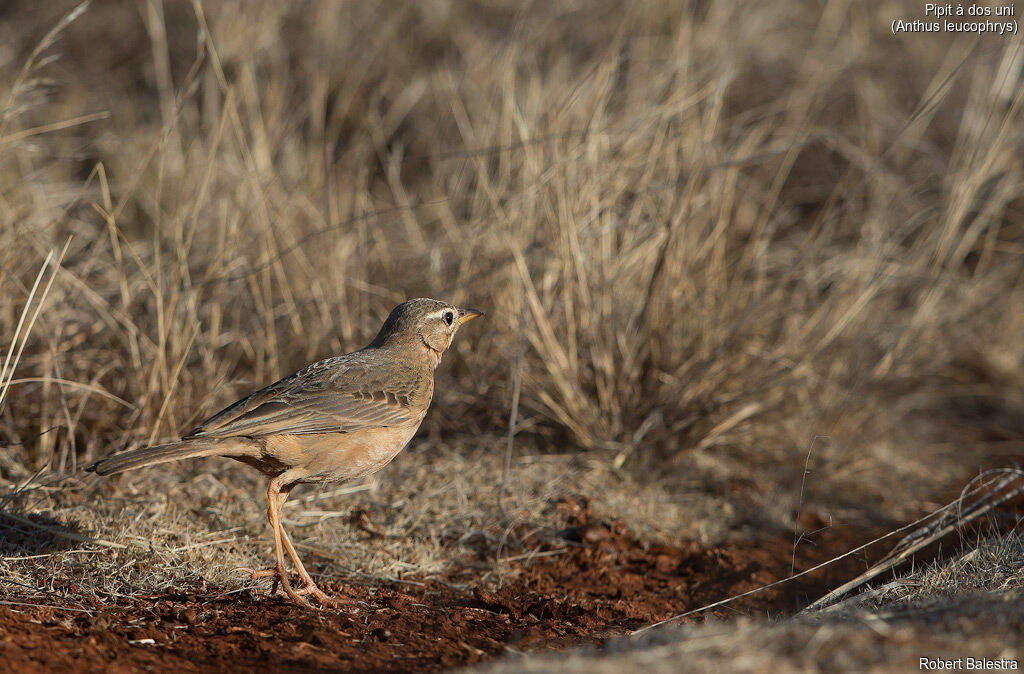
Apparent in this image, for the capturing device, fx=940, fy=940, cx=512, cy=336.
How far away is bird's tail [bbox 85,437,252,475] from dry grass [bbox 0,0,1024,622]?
652 millimetres

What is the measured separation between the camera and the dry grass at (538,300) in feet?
17.2

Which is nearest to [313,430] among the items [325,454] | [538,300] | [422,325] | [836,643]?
[325,454]

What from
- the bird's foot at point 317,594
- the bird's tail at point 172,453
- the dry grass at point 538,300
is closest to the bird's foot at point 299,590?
the bird's foot at point 317,594

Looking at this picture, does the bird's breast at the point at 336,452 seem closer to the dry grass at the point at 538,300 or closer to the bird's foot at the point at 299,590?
the bird's foot at the point at 299,590

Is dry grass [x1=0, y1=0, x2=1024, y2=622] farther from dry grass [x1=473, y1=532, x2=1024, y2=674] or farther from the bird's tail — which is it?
dry grass [x1=473, y1=532, x2=1024, y2=674]

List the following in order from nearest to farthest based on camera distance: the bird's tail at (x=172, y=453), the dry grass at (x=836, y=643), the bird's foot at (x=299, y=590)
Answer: the dry grass at (x=836, y=643)
the bird's tail at (x=172, y=453)
the bird's foot at (x=299, y=590)

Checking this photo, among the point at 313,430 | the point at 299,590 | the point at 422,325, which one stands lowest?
the point at 299,590

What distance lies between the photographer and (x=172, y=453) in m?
3.82

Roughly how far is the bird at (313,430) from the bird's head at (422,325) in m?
0.09

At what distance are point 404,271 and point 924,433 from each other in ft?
13.5

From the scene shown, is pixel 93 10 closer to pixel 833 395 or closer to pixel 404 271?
pixel 404 271

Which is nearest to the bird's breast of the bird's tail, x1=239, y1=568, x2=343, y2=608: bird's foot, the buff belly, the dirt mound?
the buff belly

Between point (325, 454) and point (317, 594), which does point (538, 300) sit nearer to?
point (325, 454)

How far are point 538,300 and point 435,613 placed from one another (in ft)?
7.48
